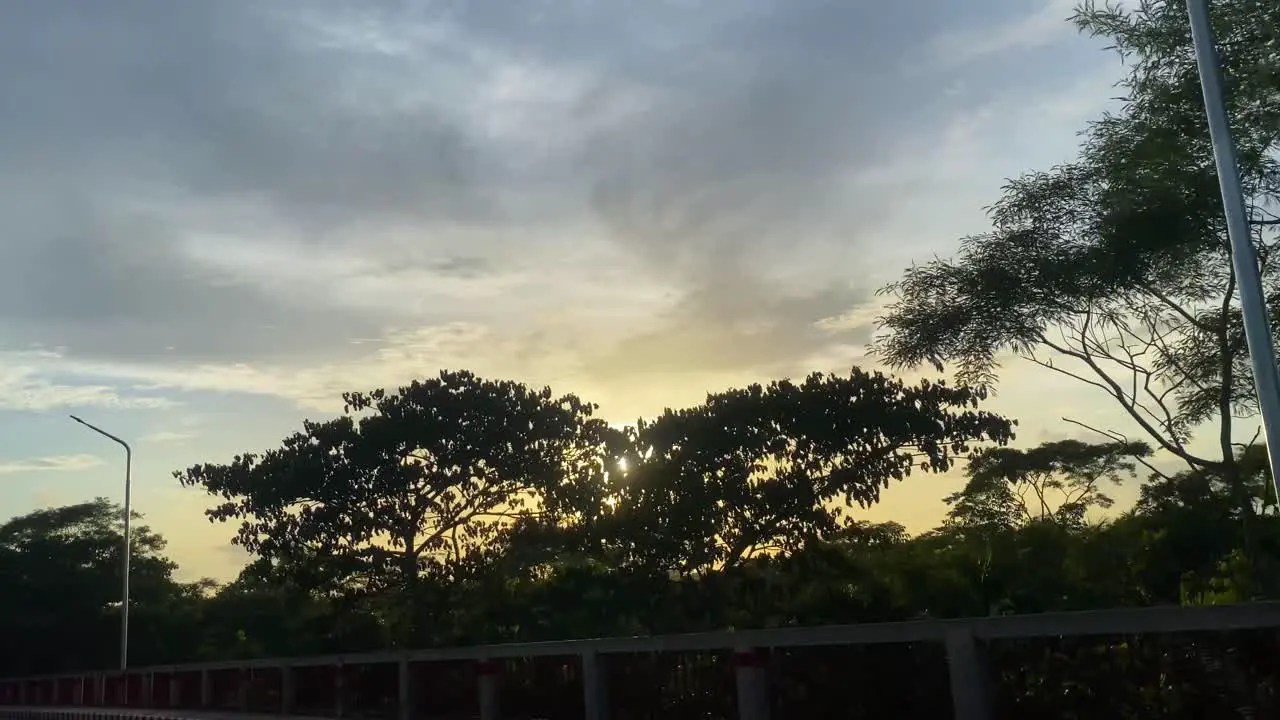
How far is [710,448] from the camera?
3036 cm

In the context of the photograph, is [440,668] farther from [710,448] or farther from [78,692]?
[78,692]

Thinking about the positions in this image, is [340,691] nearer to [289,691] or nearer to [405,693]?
[405,693]

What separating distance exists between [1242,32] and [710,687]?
13.2 m

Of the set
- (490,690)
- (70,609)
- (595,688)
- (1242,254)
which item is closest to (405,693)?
(490,690)

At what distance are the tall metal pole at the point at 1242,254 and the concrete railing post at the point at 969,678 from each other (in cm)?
422

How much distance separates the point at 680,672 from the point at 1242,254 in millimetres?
7875

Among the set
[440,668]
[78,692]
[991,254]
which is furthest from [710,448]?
[78,692]

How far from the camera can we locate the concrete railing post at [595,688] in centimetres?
1555

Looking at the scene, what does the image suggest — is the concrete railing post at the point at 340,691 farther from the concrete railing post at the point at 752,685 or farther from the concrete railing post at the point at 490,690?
the concrete railing post at the point at 752,685

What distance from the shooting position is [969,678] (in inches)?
419

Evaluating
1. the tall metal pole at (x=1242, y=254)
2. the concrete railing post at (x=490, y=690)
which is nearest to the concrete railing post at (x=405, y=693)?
the concrete railing post at (x=490, y=690)

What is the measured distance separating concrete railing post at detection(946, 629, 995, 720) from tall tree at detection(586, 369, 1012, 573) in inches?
739

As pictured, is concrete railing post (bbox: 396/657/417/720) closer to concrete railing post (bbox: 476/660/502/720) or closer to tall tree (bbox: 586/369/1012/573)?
concrete railing post (bbox: 476/660/502/720)

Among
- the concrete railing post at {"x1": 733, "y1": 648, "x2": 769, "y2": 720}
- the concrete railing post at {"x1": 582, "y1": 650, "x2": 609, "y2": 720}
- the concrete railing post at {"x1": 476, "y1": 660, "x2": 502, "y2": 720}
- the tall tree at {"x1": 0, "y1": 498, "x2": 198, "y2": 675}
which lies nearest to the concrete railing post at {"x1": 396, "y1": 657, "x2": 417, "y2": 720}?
the concrete railing post at {"x1": 476, "y1": 660, "x2": 502, "y2": 720}
